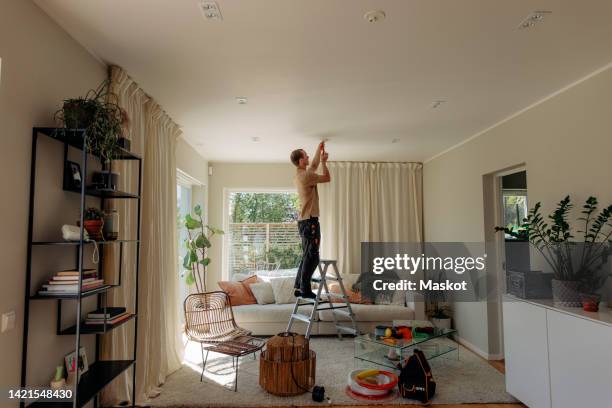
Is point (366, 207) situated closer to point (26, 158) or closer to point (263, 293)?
point (263, 293)

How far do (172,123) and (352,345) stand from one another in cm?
341

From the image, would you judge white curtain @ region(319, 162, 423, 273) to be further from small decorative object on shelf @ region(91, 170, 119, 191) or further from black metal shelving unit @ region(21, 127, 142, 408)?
small decorative object on shelf @ region(91, 170, 119, 191)

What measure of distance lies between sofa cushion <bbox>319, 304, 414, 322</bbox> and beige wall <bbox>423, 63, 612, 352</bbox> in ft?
2.35

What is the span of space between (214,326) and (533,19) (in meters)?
4.00

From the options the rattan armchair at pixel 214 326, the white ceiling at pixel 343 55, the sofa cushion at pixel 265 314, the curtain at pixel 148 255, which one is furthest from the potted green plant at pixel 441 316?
the curtain at pixel 148 255

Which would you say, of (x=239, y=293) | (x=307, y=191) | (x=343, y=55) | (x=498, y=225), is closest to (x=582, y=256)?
(x=498, y=225)

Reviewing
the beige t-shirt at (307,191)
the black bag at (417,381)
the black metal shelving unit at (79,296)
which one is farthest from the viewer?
the beige t-shirt at (307,191)

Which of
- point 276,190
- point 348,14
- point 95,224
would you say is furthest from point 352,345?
point 348,14

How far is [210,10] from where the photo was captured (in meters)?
2.11

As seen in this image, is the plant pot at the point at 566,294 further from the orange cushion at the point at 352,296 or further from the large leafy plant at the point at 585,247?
the orange cushion at the point at 352,296

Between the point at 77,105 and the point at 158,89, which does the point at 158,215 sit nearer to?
the point at 158,89

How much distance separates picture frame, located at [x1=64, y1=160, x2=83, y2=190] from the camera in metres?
2.30

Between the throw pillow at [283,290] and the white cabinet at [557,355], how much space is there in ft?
9.55

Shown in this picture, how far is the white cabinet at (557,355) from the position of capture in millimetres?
2420
